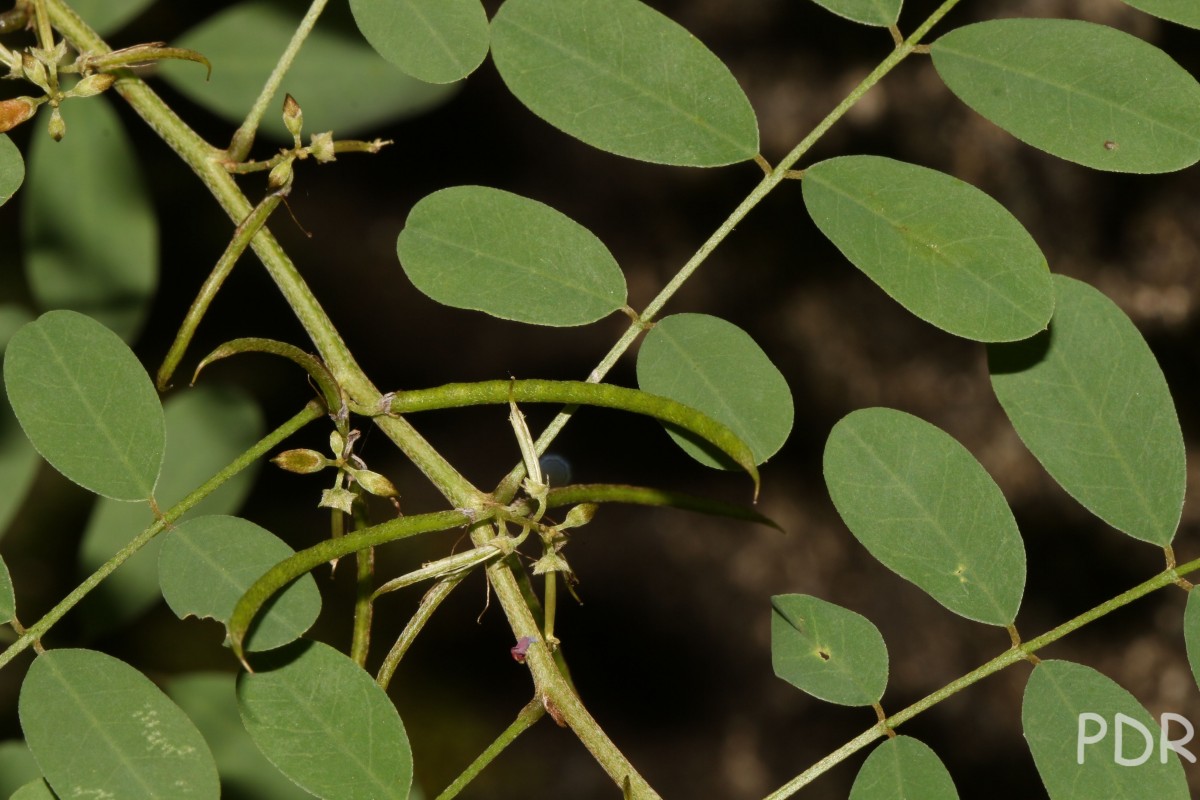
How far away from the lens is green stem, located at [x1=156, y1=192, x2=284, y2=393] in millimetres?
1030

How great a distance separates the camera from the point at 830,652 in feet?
3.82

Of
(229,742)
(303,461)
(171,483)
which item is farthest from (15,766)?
(303,461)

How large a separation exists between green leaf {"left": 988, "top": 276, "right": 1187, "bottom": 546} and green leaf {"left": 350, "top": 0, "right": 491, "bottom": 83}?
1.85 ft

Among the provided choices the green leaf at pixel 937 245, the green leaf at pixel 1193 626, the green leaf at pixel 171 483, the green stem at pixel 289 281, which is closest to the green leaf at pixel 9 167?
the green stem at pixel 289 281

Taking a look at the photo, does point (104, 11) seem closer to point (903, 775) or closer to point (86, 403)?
point (86, 403)

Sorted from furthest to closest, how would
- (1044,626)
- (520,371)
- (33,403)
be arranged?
(520,371)
(1044,626)
(33,403)

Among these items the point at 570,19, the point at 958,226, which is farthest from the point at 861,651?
the point at 570,19

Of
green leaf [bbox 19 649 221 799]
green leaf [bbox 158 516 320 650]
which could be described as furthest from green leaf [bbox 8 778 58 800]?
green leaf [bbox 158 516 320 650]

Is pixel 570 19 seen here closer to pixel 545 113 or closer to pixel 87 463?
pixel 545 113

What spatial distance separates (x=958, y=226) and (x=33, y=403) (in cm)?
82

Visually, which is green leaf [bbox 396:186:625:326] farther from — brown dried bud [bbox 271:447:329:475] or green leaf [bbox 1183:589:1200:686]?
green leaf [bbox 1183:589:1200:686]

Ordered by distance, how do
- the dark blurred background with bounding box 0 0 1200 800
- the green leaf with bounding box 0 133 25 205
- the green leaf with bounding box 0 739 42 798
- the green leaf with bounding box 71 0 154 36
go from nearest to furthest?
the green leaf with bounding box 0 133 25 205
the green leaf with bounding box 0 739 42 798
the green leaf with bounding box 71 0 154 36
the dark blurred background with bounding box 0 0 1200 800

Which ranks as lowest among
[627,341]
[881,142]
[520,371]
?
[520,371]

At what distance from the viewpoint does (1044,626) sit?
2543mm
